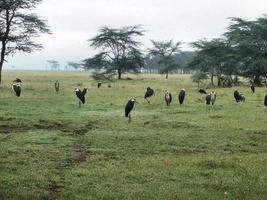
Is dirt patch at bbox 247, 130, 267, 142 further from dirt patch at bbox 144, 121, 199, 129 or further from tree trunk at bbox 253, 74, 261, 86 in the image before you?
tree trunk at bbox 253, 74, 261, 86

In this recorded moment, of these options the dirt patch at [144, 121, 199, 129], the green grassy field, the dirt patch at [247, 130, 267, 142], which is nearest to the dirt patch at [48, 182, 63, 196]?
the green grassy field

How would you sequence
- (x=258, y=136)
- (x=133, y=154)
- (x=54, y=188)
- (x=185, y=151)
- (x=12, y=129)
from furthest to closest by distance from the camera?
(x=12, y=129) < (x=258, y=136) < (x=185, y=151) < (x=133, y=154) < (x=54, y=188)

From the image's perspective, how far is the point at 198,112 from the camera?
28.0m

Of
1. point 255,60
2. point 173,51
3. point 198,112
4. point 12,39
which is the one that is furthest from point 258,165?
point 173,51

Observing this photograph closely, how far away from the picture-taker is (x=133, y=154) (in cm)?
1633

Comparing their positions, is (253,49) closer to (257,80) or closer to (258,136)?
(257,80)

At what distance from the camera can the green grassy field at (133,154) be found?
12.0 meters

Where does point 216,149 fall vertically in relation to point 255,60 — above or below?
below

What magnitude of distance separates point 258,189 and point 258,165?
8.28 ft

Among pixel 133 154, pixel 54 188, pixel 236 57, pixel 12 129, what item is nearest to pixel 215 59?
pixel 236 57

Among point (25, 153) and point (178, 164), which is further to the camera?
point (25, 153)

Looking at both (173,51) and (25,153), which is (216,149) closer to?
(25,153)

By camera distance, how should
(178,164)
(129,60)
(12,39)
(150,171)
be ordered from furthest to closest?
(129,60), (12,39), (178,164), (150,171)

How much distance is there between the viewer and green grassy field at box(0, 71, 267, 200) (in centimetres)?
1202
